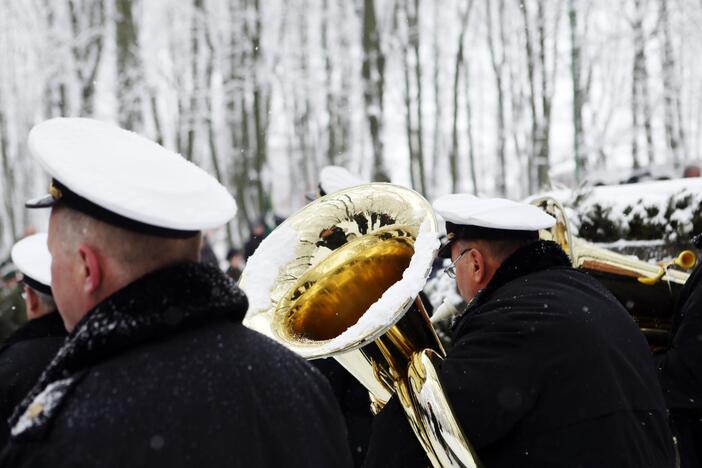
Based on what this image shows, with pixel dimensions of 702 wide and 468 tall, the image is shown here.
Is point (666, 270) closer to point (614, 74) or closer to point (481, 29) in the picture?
point (481, 29)

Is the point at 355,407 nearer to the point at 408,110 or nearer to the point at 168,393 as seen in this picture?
the point at 168,393

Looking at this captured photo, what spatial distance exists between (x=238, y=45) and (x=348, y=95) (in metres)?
4.89

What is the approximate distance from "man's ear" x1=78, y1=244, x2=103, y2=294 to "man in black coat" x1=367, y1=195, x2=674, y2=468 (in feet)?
4.30

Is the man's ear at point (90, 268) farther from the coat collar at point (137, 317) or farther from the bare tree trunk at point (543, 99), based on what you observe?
the bare tree trunk at point (543, 99)

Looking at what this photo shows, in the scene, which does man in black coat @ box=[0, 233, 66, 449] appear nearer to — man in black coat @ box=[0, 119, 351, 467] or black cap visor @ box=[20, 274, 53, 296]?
black cap visor @ box=[20, 274, 53, 296]

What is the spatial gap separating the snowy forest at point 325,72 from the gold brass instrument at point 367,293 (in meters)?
11.3

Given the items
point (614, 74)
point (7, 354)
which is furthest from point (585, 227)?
point (614, 74)

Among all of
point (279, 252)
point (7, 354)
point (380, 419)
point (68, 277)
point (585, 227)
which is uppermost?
point (68, 277)

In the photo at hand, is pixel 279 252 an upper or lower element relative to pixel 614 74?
upper

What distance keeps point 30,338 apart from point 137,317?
5.30ft

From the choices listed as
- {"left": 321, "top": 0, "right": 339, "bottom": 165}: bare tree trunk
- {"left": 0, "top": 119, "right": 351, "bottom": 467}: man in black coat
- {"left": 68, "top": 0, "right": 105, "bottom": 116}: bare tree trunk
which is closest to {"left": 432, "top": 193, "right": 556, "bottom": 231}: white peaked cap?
{"left": 0, "top": 119, "right": 351, "bottom": 467}: man in black coat

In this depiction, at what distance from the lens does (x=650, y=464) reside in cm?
252

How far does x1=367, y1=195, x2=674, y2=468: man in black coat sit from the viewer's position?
2.45 meters

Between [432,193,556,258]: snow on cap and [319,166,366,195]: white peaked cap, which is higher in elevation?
[432,193,556,258]: snow on cap
